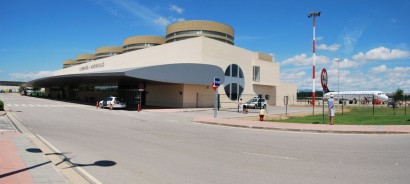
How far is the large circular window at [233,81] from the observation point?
49.0 m

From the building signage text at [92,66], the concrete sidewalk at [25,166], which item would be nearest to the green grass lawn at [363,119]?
the concrete sidewalk at [25,166]

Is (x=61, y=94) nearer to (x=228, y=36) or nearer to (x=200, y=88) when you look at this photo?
(x=228, y=36)

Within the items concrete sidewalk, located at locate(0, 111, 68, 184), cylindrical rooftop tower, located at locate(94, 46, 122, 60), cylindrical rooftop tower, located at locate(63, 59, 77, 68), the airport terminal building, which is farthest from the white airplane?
cylindrical rooftop tower, located at locate(63, 59, 77, 68)

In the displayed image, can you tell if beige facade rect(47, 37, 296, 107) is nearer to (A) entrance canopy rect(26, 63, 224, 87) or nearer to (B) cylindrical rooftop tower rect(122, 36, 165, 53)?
(A) entrance canopy rect(26, 63, 224, 87)

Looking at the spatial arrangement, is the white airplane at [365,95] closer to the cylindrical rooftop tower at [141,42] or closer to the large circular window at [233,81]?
the large circular window at [233,81]

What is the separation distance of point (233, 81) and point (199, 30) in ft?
133

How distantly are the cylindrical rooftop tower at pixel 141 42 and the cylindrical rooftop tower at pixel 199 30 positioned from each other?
12.1m

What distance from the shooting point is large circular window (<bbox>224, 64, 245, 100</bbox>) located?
49.0 meters

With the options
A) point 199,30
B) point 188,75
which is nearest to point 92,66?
point 199,30

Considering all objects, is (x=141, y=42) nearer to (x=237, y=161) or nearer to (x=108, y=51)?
(x=108, y=51)

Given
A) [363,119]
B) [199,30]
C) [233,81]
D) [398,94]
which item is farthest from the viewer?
[199,30]

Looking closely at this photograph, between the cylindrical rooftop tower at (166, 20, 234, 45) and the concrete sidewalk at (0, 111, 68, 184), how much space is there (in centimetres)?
7967

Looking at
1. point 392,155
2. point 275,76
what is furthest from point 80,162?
point 275,76

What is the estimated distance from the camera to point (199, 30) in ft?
289
